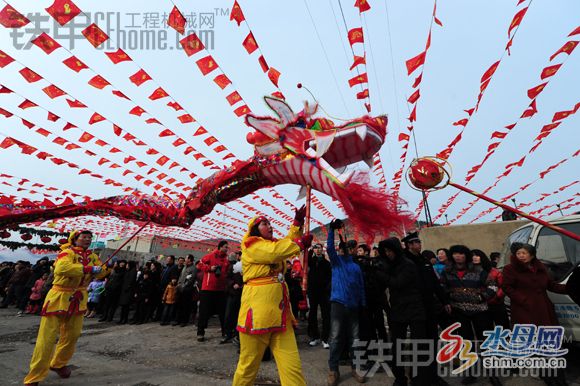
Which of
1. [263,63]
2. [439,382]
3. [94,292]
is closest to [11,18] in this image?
[263,63]

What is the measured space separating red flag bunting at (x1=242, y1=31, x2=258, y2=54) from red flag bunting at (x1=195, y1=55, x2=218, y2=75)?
1.84 ft

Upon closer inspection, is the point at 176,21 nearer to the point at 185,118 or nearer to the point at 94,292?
the point at 185,118

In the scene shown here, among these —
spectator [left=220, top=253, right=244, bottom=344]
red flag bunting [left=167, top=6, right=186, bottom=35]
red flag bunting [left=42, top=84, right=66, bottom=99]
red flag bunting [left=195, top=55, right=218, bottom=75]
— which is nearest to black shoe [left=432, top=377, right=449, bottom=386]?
spectator [left=220, top=253, right=244, bottom=344]

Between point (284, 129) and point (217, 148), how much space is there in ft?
12.2

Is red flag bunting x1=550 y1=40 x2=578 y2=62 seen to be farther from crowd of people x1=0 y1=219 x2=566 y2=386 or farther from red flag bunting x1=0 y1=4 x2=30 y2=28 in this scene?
red flag bunting x1=0 y1=4 x2=30 y2=28

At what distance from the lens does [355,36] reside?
4285 millimetres

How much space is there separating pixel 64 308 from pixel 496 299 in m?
5.48

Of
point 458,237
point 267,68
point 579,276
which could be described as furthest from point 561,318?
Answer: point 458,237

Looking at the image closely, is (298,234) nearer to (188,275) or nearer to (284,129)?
(284,129)

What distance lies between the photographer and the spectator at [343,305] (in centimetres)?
351

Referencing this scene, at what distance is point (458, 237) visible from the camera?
984cm

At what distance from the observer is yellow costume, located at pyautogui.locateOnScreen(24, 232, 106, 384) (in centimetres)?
351

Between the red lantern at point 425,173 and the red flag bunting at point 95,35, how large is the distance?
4.12 metres

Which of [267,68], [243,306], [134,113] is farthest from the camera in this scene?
[134,113]
